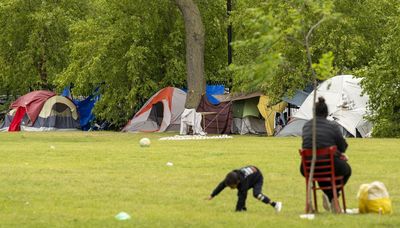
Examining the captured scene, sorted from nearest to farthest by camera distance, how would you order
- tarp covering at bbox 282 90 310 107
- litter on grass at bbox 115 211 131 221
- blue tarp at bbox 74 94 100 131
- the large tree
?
1. litter on grass at bbox 115 211 131 221
2. tarp covering at bbox 282 90 310 107
3. blue tarp at bbox 74 94 100 131
4. the large tree

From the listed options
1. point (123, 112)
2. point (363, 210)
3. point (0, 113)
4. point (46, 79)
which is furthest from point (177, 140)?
point (0, 113)

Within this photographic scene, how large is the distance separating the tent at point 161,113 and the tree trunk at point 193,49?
3.64 meters

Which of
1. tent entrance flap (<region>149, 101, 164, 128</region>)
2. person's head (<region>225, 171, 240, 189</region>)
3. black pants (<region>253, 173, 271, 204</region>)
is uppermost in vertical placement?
tent entrance flap (<region>149, 101, 164, 128</region>)

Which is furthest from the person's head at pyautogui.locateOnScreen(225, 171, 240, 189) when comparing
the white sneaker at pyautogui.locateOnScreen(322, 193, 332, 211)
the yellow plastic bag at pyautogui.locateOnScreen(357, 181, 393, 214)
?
the yellow plastic bag at pyautogui.locateOnScreen(357, 181, 393, 214)

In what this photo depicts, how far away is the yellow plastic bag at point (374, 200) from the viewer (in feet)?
34.4

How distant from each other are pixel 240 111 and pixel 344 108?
6360 millimetres

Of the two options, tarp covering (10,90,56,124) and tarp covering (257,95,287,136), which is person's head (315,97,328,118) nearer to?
tarp covering (257,95,287,136)

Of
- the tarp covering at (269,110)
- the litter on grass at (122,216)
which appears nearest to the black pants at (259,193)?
the litter on grass at (122,216)

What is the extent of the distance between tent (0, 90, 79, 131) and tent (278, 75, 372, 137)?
52.3ft

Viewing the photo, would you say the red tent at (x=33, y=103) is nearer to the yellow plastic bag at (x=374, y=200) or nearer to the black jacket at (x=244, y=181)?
the black jacket at (x=244, y=181)

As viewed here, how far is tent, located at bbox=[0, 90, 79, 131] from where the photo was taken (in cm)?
4491

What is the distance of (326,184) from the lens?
10492mm

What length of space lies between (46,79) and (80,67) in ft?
29.2

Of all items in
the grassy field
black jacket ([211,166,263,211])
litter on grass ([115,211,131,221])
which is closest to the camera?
the grassy field
